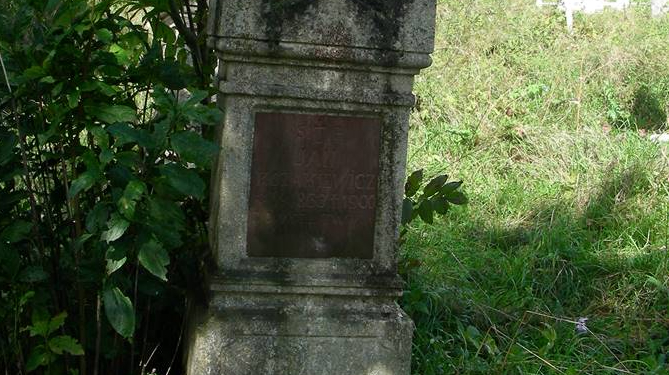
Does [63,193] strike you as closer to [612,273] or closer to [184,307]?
[184,307]

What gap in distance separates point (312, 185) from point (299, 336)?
46cm

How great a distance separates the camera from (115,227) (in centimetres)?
265

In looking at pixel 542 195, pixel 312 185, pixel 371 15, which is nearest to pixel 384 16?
pixel 371 15

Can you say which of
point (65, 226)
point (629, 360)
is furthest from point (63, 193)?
point (629, 360)

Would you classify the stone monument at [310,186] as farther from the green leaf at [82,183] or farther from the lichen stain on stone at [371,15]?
the green leaf at [82,183]

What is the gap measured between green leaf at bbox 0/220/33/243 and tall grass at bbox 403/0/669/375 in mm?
1430

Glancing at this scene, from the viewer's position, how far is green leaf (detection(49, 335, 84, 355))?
2.84 metres

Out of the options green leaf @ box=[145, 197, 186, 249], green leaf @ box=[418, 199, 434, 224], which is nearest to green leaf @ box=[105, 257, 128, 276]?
green leaf @ box=[145, 197, 186, 249]

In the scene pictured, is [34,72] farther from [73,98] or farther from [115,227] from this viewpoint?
[115,227]

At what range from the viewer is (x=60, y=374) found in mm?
3035

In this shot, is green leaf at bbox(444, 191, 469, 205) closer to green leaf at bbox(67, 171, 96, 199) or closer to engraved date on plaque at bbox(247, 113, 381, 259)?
engraved date on plaque at bbox(247, 113, 381, 259)

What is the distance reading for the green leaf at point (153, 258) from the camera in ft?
8.80

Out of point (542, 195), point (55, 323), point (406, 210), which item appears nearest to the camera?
point (55, 323)

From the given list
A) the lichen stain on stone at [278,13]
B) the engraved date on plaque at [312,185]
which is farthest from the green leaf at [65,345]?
the lichen stain on stone at [278,13]
